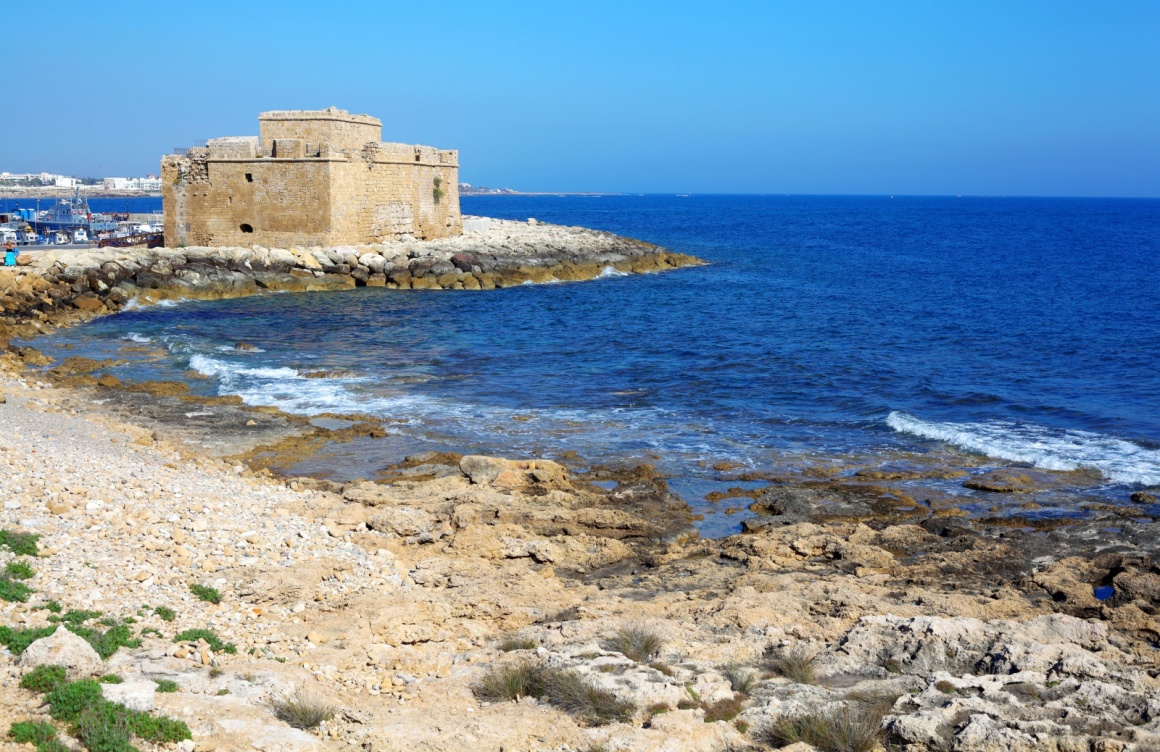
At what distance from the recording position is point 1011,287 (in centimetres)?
3478

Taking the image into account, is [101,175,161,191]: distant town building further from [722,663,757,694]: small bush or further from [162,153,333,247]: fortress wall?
[722,663,757,694]: small bush

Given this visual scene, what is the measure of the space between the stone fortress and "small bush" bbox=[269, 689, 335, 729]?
26361mm

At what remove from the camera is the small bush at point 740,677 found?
19.2 ft

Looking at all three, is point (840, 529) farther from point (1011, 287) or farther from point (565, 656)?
point (1011, 287)

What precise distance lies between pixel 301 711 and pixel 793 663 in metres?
3.01

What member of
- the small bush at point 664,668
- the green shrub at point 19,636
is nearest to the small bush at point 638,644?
the small bush at point 664,668

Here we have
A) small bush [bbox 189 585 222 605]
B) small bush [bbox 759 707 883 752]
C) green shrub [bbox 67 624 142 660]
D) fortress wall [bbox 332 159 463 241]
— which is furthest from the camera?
fortress wall [bbox 332 159 463 241]

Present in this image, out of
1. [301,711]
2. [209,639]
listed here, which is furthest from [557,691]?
[209,639]

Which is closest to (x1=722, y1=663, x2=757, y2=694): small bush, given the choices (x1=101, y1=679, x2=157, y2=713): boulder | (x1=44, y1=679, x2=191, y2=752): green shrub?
(x1=44, y1=679, x2=191, y2=752): green shrub

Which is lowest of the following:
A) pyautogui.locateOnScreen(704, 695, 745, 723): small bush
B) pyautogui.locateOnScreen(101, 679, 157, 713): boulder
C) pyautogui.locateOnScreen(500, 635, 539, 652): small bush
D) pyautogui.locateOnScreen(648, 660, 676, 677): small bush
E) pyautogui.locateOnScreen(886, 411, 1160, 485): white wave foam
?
pyautogui.locateOnScreen(886, 411, 1160, 485): white wave foam

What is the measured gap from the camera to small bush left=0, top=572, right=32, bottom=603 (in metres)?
6.14

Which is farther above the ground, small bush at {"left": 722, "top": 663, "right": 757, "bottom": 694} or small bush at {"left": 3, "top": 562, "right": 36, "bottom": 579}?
small bush at {"left": 3, "top": 562, "right": 36, "bottom": 579}

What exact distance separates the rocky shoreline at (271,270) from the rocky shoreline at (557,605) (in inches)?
528

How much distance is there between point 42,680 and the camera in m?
5.07
